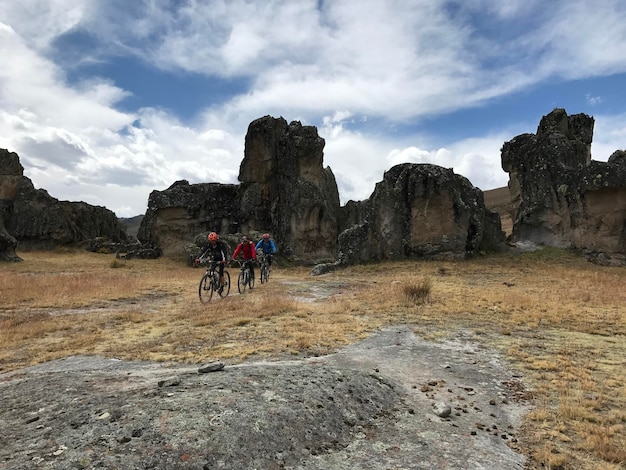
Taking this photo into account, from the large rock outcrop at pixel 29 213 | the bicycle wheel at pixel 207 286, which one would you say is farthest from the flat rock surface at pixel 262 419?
the large rock outcrop at pixel 29 213

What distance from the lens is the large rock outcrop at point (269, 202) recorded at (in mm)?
38344

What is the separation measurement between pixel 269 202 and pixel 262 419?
3706cm

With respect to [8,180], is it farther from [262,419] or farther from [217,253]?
[262,419]

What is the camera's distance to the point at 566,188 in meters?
29.9

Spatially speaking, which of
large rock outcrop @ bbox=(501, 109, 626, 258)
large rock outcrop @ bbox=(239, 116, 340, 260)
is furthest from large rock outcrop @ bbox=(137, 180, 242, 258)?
large rock outcrop @ bbox=(501, 109, 626, 258)

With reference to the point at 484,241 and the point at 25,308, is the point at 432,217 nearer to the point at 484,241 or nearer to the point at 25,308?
the point at 484,241

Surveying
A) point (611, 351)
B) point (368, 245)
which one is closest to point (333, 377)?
point (611, 351)

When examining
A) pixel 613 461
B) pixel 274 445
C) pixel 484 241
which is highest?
pixel 484 241

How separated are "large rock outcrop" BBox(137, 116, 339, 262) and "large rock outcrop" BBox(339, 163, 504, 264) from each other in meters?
8.77

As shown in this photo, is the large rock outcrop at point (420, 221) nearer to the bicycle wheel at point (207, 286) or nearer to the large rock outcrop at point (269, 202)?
the large rock outcrop at point (269, 202)

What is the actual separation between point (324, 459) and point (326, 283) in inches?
736

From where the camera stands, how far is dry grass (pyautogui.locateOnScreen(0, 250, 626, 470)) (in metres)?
5.91

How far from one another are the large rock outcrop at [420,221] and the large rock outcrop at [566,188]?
421 cm

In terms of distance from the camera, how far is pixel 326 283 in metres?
23.2
